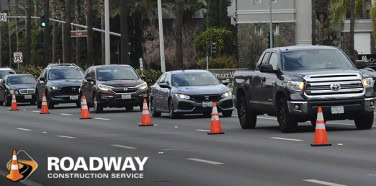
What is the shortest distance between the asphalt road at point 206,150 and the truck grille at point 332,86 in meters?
0.86

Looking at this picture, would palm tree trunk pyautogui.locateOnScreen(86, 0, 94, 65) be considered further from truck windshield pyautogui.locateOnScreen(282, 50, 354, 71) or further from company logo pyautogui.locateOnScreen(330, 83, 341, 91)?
company logo pyautogui.locateOnScreen(330, 83, 341, 91)

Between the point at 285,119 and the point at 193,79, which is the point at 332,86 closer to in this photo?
the point at 285,119

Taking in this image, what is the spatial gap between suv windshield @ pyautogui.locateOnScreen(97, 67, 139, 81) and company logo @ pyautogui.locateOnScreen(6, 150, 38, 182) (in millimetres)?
A: 21284

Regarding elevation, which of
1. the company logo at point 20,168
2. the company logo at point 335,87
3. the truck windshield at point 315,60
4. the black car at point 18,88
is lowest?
the black car at point 18,88

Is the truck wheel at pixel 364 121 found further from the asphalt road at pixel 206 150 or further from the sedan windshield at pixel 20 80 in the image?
the sedan windshield at pixel 20 80

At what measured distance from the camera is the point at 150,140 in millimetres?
23734

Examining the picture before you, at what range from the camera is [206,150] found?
803 inches

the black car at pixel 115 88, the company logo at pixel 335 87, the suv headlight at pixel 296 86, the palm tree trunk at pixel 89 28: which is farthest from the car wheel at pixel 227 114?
the palm tree trunk at pixel 89 28

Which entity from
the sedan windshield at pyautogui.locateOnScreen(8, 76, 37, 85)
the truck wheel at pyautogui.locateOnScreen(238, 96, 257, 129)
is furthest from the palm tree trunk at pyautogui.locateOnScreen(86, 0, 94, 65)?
the truck wheel at pyautogui.locateOnScreen(238, 96, 257, 129)

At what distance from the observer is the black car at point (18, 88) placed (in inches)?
2031

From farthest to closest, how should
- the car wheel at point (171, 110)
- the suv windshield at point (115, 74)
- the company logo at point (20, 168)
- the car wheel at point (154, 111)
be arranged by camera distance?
the suv windshield at point (115, 74), the car wheel at point (154, 111), the car wheel at point (171, 110), the company logo at point (20, 168)

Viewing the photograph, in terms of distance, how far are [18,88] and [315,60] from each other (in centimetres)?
2861

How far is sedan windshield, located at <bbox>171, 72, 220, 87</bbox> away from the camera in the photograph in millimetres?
34344

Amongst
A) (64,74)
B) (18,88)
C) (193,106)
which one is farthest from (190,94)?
(18,88)
